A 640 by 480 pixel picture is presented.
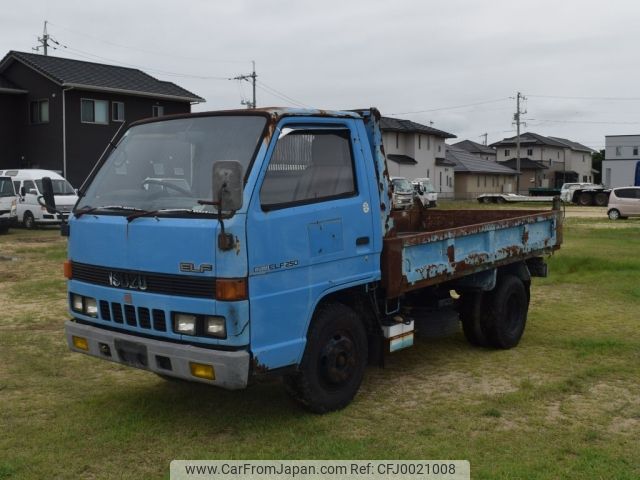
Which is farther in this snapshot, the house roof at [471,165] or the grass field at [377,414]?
the house roof at [471,165]

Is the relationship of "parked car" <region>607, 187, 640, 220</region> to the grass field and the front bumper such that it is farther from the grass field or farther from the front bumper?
the front bumper

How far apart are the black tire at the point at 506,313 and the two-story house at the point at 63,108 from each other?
94.0 feet

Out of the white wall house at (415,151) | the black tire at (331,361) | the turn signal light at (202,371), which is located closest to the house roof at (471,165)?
the white wall house at (415,151)

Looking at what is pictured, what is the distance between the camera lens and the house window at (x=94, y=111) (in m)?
33.4

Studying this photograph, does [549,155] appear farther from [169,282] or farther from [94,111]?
[169,282]

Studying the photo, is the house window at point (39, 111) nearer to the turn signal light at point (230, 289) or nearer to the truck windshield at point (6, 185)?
the truck windshield at point (6, 185)

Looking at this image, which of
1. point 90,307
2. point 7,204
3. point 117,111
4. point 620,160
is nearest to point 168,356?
point 90,307

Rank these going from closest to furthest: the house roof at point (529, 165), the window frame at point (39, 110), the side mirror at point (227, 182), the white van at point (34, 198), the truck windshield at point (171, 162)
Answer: the side mirror at point (227, 182) → the truck windshield at point (171, 162) → the white van at point (34, 198) → the window frame at point (39, 110) → the house roof at point (529, 165)

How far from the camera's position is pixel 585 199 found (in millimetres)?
44938

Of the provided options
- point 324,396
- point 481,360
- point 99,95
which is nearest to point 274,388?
point 324,396

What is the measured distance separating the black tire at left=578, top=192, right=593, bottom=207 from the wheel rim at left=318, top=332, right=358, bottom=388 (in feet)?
140

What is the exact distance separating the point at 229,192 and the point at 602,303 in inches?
304

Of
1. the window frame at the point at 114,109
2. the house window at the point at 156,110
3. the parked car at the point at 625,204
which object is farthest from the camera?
the house window at the point at 156,110

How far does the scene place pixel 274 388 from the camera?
6.09 meters
